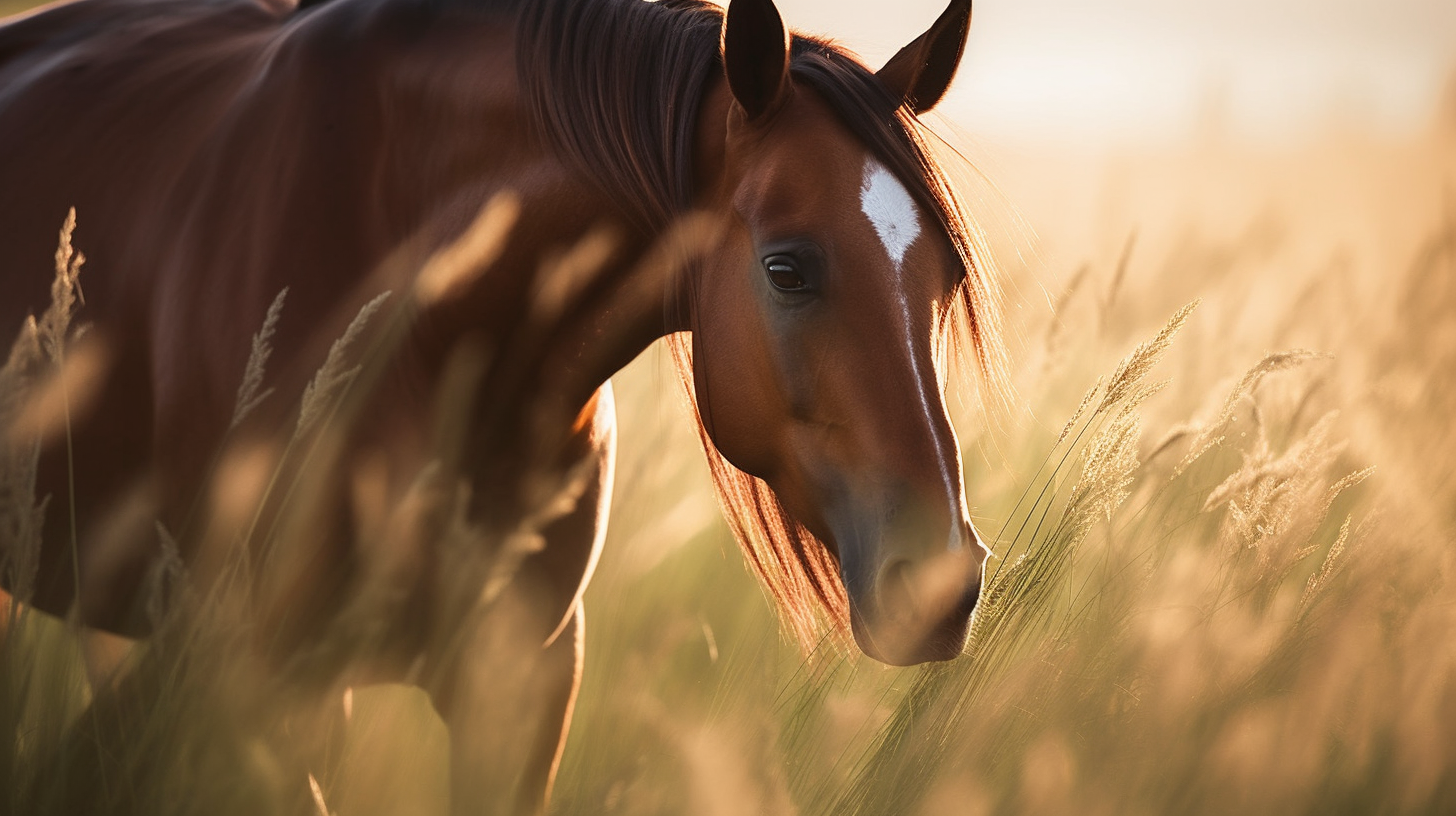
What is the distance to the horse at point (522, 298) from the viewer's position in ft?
4.47

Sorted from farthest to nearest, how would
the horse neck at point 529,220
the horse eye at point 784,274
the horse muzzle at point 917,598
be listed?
1. the horse neck at point 529,220
2. the horse eye at point 784,274
3. the horse muzzle at point 917,598

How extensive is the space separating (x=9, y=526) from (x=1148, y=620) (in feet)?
5.57

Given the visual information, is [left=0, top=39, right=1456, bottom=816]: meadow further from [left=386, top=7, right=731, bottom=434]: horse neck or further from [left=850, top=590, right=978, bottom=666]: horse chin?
[left=386, top=7, right=731, bottom=434]: horse neck

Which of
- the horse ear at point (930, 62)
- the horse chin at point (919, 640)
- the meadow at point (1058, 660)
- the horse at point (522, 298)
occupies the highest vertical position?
the horse ear at point (930, 62)

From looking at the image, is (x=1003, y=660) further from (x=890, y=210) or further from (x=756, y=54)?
(x=756, y=54)

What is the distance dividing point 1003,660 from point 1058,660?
19 centimetres

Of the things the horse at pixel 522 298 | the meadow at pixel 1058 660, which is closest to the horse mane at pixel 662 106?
the horse at pixel 522 298

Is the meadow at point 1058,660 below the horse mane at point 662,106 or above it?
below

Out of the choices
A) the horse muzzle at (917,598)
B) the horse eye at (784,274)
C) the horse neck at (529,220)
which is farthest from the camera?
the horse neck at (529,220)

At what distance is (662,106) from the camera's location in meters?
1.55

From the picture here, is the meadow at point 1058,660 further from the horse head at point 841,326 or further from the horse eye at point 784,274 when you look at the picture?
the horse eye at point 784,274

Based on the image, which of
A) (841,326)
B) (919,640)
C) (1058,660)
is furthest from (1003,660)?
(841,326)

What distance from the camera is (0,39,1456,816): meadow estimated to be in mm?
1361

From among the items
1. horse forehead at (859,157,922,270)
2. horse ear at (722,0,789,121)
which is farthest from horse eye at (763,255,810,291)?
horse ear at (722,0,789,121)
